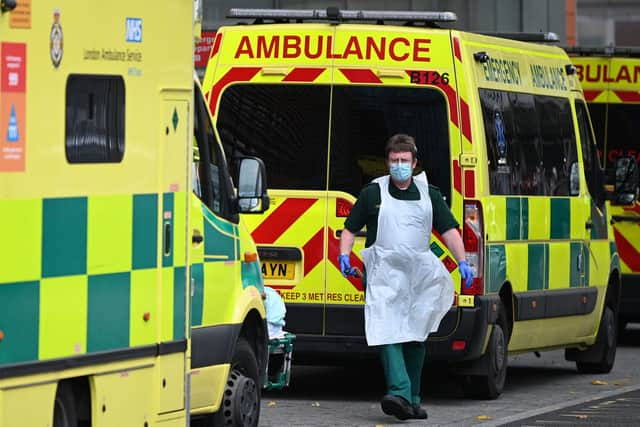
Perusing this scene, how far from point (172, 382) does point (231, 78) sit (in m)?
4.51

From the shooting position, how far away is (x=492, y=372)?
13.0 metres

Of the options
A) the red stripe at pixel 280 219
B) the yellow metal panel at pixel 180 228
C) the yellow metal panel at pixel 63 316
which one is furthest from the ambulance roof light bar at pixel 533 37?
the yellow metal panel at pixel 63 316

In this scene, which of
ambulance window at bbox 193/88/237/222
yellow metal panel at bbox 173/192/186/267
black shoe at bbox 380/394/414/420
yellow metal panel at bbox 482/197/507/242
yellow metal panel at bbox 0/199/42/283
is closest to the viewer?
yellow metal panel at bbox 0/199/42/283

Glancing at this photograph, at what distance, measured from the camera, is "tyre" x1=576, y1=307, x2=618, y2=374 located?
1541cm

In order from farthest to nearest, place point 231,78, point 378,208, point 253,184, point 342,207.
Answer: point 231,78 < point 342,207 < point 378,208 < point 253,184

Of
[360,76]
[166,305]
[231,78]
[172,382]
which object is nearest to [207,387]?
[172,382]

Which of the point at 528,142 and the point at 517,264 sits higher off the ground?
the point at 528,142

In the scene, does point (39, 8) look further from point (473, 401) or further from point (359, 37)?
point (473, 401)

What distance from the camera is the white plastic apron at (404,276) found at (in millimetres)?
11711

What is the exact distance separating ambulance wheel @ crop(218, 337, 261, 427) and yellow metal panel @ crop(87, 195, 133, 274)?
167 centimetres

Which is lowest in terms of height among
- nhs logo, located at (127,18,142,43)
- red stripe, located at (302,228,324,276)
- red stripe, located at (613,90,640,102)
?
red stripe, located at (302,228,324,276)

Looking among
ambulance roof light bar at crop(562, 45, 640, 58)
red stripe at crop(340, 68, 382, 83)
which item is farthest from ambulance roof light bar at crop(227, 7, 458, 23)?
ambulance roof light bar at crop(562, 45, 640, 58)

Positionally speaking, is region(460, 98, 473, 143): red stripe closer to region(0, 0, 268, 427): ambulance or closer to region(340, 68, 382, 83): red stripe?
region(340, 68, 382, 83): red stripe

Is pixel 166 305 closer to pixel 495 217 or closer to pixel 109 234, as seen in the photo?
pixel 109 234
